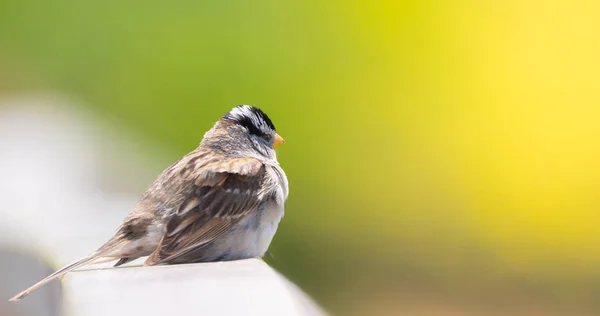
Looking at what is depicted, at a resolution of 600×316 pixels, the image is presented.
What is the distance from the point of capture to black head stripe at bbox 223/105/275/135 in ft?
8.32

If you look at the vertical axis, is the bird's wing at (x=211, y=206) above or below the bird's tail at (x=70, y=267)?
above

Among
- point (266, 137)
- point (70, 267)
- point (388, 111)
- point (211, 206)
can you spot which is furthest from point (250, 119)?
point (388, 111)

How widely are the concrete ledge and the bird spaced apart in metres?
0.49

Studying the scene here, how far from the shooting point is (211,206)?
7.00 ft

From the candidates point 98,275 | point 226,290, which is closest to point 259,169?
point 98,275

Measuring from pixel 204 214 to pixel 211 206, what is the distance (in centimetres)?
4

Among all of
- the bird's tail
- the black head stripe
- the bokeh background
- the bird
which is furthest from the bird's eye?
the bokeh background

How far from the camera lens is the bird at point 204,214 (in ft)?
6.56

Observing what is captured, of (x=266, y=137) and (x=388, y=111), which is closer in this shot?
(x=266, y=137)

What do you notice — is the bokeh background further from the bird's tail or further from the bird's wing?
the bird's tail

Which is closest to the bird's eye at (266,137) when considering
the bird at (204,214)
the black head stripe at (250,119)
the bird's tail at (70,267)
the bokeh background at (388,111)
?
the black head stripe at (250,119)

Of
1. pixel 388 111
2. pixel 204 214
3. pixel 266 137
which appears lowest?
pixel 204 214

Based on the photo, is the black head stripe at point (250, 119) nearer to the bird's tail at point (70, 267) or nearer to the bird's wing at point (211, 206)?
the bird's wing at point (211, 206)

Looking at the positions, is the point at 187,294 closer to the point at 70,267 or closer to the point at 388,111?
the point at 70,267
